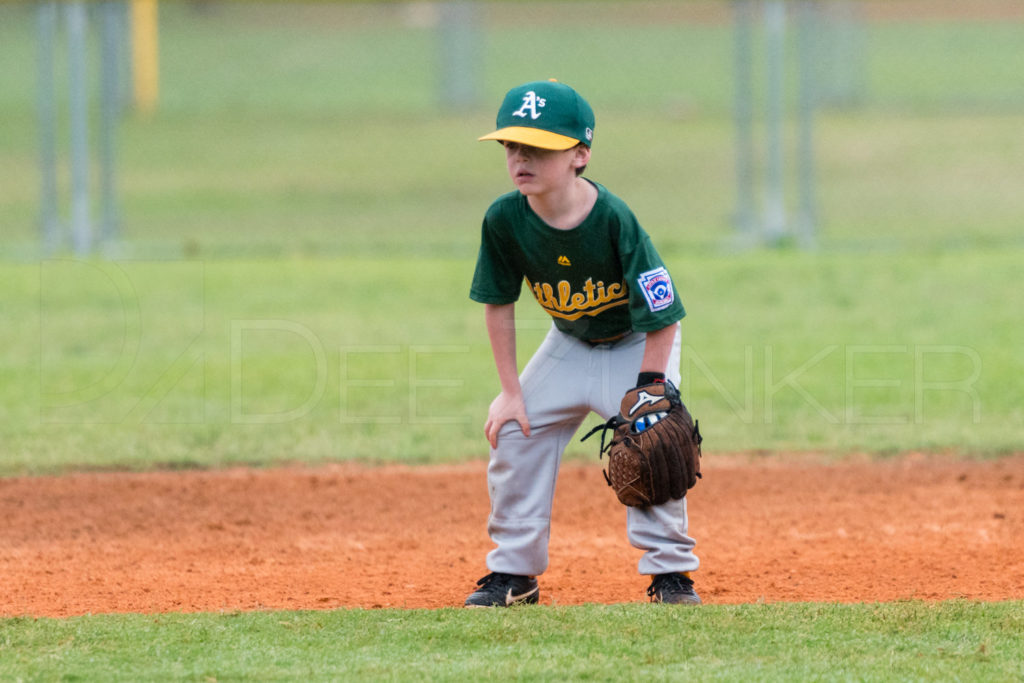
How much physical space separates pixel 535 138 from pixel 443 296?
6602 millimetres

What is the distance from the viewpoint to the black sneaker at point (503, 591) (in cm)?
388

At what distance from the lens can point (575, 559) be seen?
4.61 m

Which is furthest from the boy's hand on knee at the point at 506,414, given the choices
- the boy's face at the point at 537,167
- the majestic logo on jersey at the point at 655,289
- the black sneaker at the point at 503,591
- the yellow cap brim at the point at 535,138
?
the yellow cap brim at the point at 535,138

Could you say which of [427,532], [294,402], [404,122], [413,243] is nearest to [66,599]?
[427,532]

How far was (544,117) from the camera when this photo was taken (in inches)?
143

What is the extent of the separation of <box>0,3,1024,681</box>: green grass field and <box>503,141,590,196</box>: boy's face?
1154 mm

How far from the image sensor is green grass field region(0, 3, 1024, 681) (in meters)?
3.45

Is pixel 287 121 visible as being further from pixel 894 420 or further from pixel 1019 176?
pixel 894 420

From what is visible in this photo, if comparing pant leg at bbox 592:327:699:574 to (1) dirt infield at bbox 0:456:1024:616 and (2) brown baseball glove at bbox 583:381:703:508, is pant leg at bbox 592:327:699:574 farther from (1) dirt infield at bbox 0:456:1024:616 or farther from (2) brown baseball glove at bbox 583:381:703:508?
(1) dirt infield at bbox 0:456:1024:616

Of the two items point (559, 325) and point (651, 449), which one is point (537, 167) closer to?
point (559, 325)

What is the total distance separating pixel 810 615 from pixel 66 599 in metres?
2.16

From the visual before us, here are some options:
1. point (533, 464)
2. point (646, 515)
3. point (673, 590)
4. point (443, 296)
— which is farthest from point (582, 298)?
point (443, 296)

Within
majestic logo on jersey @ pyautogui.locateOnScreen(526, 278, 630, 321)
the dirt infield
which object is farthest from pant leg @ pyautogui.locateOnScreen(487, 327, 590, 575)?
the dirt infield

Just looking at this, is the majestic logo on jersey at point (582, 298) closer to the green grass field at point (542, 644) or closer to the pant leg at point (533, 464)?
the pant leg at point (533, 464)
